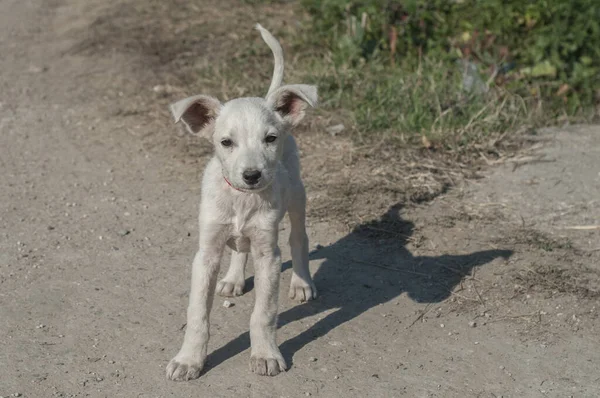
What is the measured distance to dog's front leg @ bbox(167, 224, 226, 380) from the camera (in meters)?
4.62

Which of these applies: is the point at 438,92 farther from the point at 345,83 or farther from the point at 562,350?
the point at 562,350

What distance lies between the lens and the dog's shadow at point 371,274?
5414 millimetres

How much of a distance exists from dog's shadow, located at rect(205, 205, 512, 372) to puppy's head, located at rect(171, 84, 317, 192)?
113 cm

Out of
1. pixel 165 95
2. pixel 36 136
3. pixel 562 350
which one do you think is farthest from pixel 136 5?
pixel 562 350

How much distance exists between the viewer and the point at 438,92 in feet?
27.2

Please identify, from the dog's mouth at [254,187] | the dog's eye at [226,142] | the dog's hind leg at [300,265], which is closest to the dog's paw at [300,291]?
the dog's hind leg at [300,265]

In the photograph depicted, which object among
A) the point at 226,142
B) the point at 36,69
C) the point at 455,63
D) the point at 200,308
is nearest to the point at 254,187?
the point at 226,142

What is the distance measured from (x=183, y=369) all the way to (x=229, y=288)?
1.02 m

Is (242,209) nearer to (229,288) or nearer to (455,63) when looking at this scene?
(229,288)

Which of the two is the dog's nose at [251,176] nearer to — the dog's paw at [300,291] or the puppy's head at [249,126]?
the puppy's head at [249,126]

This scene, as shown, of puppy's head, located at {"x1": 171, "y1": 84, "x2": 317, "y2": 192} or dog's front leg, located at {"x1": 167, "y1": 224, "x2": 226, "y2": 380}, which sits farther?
dog's front leg, located at {"x1": 167, "y1": 224, "x2": 226, "y2": 380}

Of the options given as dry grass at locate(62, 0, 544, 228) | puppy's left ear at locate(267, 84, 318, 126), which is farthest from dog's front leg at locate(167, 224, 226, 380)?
dry grass at locate(62, 0, 544, 228)

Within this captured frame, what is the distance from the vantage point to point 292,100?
486 cm

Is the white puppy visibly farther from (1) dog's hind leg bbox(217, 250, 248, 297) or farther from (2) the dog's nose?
(1) dog's hind leg bbox(217, 250, 248, 297)
